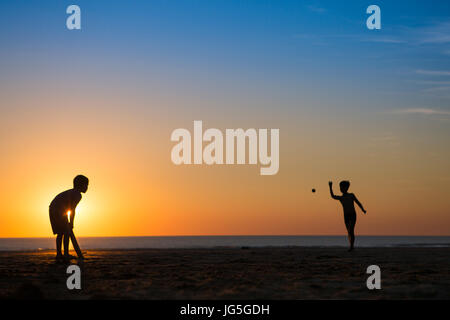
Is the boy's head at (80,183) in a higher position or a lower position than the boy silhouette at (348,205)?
higher

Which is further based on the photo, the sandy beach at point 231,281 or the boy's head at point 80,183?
the boy's head at point 80,183

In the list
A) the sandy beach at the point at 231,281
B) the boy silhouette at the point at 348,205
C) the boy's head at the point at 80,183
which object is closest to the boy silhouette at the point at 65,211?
the boy's head at the point at 80,183

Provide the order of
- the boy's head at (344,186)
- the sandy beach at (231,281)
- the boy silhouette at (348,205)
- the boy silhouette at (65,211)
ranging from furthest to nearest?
the boy's head at (344,186)
the boy silhouette at (348,205)
the boy silhouette at (65,211)
the sandy beach at (231,281)

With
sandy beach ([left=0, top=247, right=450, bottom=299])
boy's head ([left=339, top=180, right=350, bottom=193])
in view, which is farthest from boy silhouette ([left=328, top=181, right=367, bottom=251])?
sandy beach ([left=0, top=247, right=450, bottom=299])

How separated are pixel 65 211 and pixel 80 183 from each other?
0.76 meters

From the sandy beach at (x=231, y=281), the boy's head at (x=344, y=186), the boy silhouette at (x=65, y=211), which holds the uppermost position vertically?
the boy's head at (x=344, y=186)

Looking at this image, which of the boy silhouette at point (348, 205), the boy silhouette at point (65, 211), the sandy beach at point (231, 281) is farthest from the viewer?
the boy silhouette at point (348, 205)

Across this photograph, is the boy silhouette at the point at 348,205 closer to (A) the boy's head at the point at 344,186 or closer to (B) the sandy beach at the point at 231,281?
(A) the boy's head at the point at 344,186

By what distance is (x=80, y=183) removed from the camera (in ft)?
48.8

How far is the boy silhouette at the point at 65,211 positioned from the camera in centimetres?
1469

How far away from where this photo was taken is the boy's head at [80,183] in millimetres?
14813

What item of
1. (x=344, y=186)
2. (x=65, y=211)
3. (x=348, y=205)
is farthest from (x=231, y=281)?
(x=344, y=186)

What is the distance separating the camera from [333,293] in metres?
8.82
